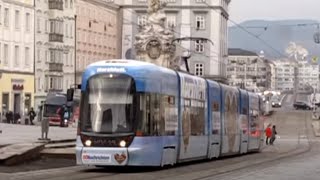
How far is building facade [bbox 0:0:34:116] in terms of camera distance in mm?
93625

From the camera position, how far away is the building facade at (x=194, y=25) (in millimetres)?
139375

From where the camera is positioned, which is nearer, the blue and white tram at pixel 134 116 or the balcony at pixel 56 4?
the blue and white tram at pixel 134 116

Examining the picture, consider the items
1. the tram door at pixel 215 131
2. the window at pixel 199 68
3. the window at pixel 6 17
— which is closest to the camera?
the tram door at pixel 215 131

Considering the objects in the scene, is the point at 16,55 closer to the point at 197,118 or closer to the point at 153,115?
the point at 197,118

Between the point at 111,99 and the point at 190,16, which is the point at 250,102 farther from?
the point at 190,16

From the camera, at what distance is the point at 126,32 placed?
140250 mm

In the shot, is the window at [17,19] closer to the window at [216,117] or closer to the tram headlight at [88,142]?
the window at [216,117]

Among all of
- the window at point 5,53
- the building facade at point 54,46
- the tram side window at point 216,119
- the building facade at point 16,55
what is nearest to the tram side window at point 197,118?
the tram side window at point 216,119

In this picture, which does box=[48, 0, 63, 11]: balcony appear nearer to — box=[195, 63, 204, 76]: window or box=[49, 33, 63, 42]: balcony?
box=[49, 33, 63, 42]: balcony

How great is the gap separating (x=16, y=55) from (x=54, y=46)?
41.3ft

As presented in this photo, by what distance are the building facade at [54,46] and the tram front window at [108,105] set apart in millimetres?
73599

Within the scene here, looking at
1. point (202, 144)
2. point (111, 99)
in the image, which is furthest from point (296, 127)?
point (111, 99)

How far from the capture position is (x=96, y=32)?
12550cm

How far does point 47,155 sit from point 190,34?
106 m
